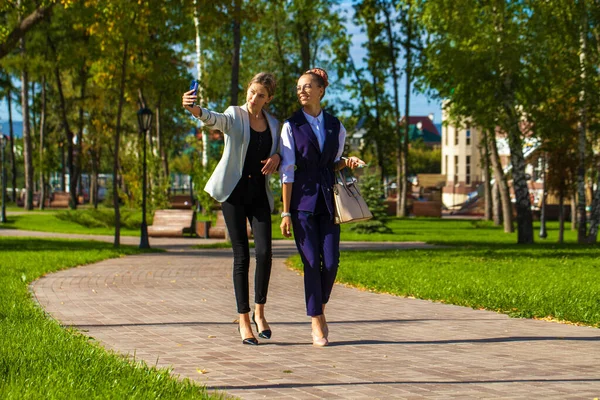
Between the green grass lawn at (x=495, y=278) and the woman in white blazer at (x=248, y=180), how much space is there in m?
2.99

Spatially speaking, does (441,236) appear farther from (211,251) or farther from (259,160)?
(259,160)

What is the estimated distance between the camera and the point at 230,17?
23000 mm

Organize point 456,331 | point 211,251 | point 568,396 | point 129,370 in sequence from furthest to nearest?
point 211,251 → point 456,331 → point 129,370 → point 568,396

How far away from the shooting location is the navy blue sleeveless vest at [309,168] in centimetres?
793

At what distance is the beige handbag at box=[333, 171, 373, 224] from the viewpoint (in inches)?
310

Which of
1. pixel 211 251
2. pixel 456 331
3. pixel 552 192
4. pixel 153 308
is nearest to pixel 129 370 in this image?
pixel 456 331

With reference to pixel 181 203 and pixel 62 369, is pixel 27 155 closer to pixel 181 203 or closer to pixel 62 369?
pixel 181 203

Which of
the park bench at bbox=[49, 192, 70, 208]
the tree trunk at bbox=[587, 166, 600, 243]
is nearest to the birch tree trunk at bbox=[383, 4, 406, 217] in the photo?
the park bench at bbox=[49, 192, 70, 208]

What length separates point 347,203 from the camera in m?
7.94

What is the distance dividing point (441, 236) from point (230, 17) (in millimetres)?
12594

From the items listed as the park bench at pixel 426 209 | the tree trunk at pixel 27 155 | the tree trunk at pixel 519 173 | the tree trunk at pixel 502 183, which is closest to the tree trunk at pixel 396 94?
the park bench at pixel 426 209

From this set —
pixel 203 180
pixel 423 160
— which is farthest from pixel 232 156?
pixel 423 160

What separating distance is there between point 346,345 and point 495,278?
Result: 6079 mm

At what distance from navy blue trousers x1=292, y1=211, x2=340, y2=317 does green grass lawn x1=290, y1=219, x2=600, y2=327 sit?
8.35ft
